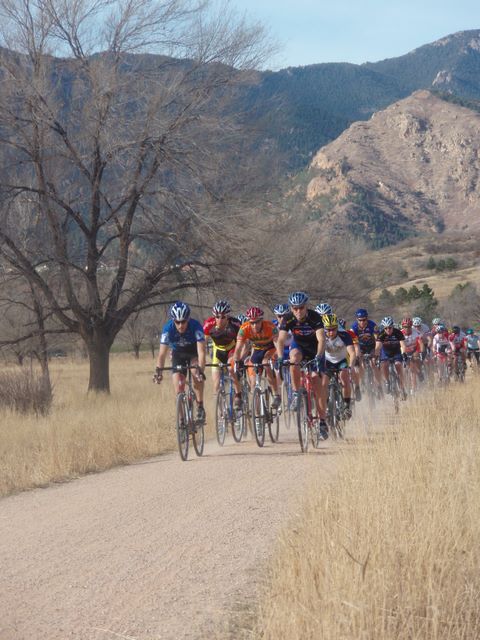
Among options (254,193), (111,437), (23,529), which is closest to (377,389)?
(254,193)

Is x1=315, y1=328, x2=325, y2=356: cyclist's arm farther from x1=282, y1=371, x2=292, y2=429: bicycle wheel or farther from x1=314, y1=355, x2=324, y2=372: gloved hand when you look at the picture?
x1=282, y1=371, x2=292, y2=429: bicycle wheel

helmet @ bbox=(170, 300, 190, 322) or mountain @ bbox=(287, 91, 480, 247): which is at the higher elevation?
mountain @ bbox=(287, 91, 480, 247)

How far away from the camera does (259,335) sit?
571 inches

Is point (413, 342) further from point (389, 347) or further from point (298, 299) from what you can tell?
point (298, 299)

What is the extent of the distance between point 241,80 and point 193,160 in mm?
2514

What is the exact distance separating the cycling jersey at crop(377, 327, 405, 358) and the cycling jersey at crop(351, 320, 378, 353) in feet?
0.59

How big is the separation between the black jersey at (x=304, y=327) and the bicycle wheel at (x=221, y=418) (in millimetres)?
1996

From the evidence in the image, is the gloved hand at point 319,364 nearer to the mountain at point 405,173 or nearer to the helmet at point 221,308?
the helmet at point 221,308

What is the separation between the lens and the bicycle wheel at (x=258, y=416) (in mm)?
13781

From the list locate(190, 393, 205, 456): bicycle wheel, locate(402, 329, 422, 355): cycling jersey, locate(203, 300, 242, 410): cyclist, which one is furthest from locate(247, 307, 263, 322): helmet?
locate(402, 329, 422, 355): cycling jersey

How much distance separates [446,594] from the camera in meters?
4.83

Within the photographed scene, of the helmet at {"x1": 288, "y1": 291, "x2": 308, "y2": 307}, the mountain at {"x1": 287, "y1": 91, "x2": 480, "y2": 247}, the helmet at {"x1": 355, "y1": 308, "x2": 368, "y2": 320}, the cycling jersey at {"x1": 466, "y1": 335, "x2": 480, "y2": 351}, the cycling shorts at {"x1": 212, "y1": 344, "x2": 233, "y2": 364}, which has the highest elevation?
the mountain at {"x1": 287, "y1": 91, "x2": 480, "y2": 247}

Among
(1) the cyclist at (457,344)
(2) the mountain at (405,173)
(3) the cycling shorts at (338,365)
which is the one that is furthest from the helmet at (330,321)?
(2) the mountain at (405,173)

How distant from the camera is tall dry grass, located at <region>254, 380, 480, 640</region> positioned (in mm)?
4441
